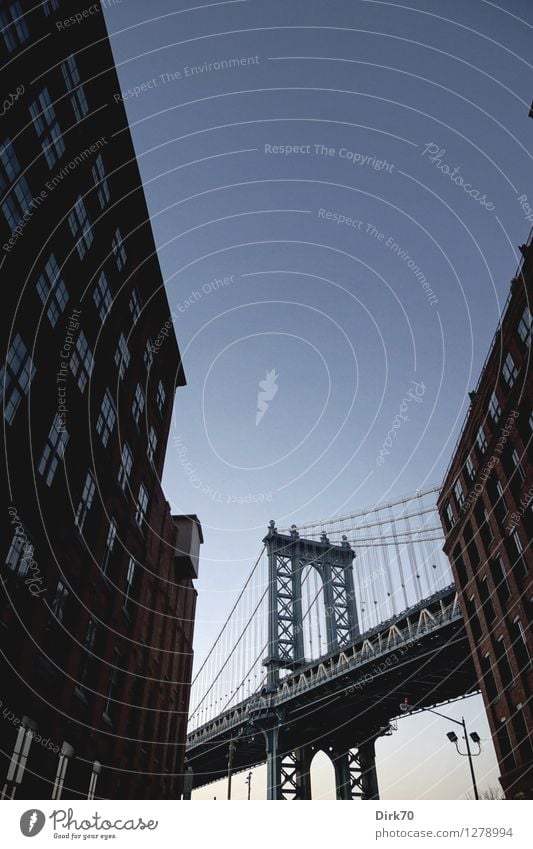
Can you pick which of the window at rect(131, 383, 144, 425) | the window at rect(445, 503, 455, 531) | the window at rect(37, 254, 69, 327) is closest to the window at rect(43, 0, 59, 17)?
the window at rect(37, 254, 69, 327)

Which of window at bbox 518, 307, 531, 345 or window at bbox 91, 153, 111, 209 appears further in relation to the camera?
window at bbox 518, 307, 531, 345

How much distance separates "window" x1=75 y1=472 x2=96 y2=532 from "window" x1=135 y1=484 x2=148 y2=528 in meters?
7.27

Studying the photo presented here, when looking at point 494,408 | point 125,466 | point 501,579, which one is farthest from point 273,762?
point 494,408

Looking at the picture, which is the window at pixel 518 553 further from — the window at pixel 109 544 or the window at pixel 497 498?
the window at pixel 109 544

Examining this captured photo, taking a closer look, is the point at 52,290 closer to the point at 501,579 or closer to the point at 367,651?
the point at 501,579

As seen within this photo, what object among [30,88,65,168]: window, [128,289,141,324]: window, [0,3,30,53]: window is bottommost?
[0,3,30,53]: window

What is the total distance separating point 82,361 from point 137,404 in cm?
964

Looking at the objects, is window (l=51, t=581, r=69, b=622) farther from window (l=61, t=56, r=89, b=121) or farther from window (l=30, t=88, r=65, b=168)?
window (l=61, t=56, r=89, b=121)

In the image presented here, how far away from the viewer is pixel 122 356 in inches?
1390

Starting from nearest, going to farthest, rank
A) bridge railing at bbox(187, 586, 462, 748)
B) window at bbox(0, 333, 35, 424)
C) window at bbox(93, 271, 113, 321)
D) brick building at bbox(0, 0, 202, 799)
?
window at bbox(0, 333, 35, 424), brick building at bbox(0, 0, 202, 799), window at bbox(93, 271, 113, 321), bridge railing at bbox(187, 586, 462, 748)

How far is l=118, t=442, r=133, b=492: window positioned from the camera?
33.7m

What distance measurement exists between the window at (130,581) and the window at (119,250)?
58.5ft

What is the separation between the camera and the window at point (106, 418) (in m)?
31.2

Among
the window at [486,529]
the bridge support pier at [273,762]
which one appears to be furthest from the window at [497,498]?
the bridge support pier at [273,762]
